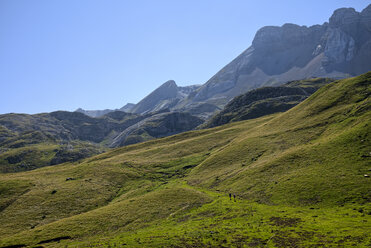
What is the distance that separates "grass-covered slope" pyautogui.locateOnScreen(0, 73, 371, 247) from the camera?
40856mm

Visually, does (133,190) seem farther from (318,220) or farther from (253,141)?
(318,220)

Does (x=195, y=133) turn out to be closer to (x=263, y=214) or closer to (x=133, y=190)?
(x=133, y=190)

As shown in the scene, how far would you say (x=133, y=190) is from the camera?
87.9 meters

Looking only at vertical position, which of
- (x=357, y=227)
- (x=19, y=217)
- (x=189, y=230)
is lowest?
(x=357, y=227)

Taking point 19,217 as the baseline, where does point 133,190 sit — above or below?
below

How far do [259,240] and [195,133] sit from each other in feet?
446

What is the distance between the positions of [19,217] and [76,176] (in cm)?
3666

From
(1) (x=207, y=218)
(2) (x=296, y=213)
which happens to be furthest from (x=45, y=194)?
(2) (x=296, y=213)

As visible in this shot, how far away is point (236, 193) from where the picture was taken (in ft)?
214

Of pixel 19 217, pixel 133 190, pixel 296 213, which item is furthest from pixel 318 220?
pixel 19 217

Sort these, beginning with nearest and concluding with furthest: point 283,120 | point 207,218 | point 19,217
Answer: point 207,218
point 19,217
point 283,120

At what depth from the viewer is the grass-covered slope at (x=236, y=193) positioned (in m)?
40.9

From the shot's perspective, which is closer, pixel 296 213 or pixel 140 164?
pixel 296 213

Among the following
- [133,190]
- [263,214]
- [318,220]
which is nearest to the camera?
[318,220]
